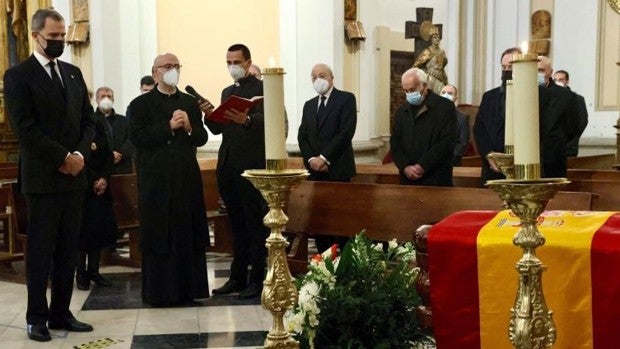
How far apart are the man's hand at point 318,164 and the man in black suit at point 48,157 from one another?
1.79 meters

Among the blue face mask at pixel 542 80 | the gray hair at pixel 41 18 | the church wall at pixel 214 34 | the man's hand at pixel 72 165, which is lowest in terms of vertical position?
the man's hand at pixel 72 165

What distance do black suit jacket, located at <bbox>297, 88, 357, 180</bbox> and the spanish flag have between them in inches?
118

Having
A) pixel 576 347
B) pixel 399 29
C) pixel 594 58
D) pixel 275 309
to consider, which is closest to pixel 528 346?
pixel 275 309

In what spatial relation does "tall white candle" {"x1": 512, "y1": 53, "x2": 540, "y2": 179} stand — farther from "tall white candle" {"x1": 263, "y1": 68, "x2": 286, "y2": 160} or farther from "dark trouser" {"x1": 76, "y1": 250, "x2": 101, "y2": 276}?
"dark trouser" {"x1": 76, "y1": 250, "x2": 101, "y2": 276}

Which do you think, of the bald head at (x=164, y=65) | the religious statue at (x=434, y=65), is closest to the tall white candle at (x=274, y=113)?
the bald head at (x=164, y=65)

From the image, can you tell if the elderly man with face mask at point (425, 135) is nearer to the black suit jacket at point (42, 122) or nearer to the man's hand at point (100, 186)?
the man's hand at point (100, 186)

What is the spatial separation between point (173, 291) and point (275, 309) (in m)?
2.99

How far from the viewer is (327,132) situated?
5477mm

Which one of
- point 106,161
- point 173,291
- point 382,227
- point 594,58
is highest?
point 594,58

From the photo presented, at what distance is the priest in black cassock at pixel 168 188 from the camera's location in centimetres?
449

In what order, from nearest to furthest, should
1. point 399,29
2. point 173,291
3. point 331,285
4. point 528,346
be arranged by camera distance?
point 528,346 < point 331,285 < point 173,291 < point 399,29

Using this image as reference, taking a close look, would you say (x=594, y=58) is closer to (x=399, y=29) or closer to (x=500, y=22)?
(x=500, y=22)

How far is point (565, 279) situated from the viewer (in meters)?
2.06

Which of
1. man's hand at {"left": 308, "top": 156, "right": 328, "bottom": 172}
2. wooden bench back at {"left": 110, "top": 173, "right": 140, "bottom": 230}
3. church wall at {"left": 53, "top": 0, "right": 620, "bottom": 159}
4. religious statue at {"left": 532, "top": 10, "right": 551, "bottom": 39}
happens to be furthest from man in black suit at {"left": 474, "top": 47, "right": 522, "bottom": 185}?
religious statue at {"left": 532, "top": 10, "right": 551, "bottom": 39}
